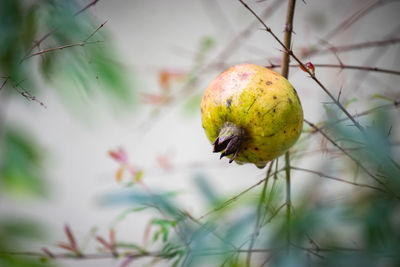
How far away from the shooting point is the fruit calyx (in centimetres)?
47

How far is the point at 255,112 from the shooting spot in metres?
0.46

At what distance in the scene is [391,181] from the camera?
12.7 inches

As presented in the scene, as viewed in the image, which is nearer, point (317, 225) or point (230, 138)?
point (317, 225)

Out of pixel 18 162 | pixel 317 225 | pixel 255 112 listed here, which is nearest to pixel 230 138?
pixel 255 112

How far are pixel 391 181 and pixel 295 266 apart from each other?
5.3 inches

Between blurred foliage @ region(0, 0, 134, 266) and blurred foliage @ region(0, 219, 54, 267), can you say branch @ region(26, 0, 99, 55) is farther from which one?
blurred foliage @ region(0, 219, 54, 267)

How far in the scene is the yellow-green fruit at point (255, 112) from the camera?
45 cm

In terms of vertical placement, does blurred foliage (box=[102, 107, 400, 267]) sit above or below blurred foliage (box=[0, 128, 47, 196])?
below

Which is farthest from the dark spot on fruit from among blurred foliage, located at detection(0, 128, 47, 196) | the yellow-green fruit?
blurred foliage, located at detection(0, 128, 47, 196)

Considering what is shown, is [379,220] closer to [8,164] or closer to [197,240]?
[197,240]

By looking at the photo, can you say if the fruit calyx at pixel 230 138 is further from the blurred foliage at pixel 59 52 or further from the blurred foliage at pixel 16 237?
the blurred foliage at pixel 16 237

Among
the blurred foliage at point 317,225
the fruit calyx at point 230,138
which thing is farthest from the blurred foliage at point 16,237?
the fruit calyx at point 230,138

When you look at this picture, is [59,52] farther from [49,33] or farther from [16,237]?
[16,237]

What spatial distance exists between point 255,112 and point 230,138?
0.05 meters
